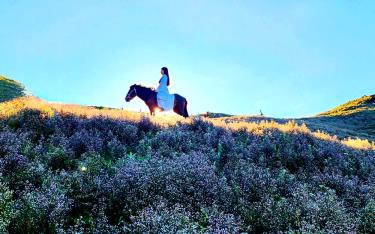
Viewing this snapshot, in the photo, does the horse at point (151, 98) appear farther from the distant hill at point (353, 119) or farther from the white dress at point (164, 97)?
the distant hill at point (353, 119)

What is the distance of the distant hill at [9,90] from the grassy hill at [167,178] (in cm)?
2517

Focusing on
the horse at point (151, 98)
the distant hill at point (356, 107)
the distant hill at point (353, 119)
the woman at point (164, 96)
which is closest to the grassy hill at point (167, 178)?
the woman at point (164, 96)

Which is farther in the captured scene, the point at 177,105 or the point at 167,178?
the point at 177,105

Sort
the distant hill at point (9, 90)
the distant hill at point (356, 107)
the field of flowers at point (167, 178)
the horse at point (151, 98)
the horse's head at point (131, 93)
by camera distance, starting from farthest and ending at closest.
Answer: the distant hill at point (356, 107) → the distant hill at point (9, 90) → the horse's head at point (131, 93) → the horse at point (151, 98) → the field of flowers at point (167, 178)

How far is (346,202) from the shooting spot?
8.00 m

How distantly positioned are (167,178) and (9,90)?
37682 mm

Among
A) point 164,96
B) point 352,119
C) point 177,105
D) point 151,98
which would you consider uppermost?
point 352,119

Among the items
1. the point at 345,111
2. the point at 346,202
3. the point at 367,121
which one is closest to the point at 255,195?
the point at 346,202

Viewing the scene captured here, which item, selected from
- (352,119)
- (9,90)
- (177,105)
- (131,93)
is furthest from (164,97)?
(352,119)

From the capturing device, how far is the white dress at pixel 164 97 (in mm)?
21828

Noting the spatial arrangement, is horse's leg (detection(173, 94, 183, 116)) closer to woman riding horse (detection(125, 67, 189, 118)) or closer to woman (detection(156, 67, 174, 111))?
woman riding horse (detection(125, 67, 189, 118))

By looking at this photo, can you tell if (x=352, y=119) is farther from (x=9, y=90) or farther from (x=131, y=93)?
(x=9, y=90)

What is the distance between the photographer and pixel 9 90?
4066 centimetres

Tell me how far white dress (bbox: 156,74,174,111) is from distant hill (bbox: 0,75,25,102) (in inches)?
713
